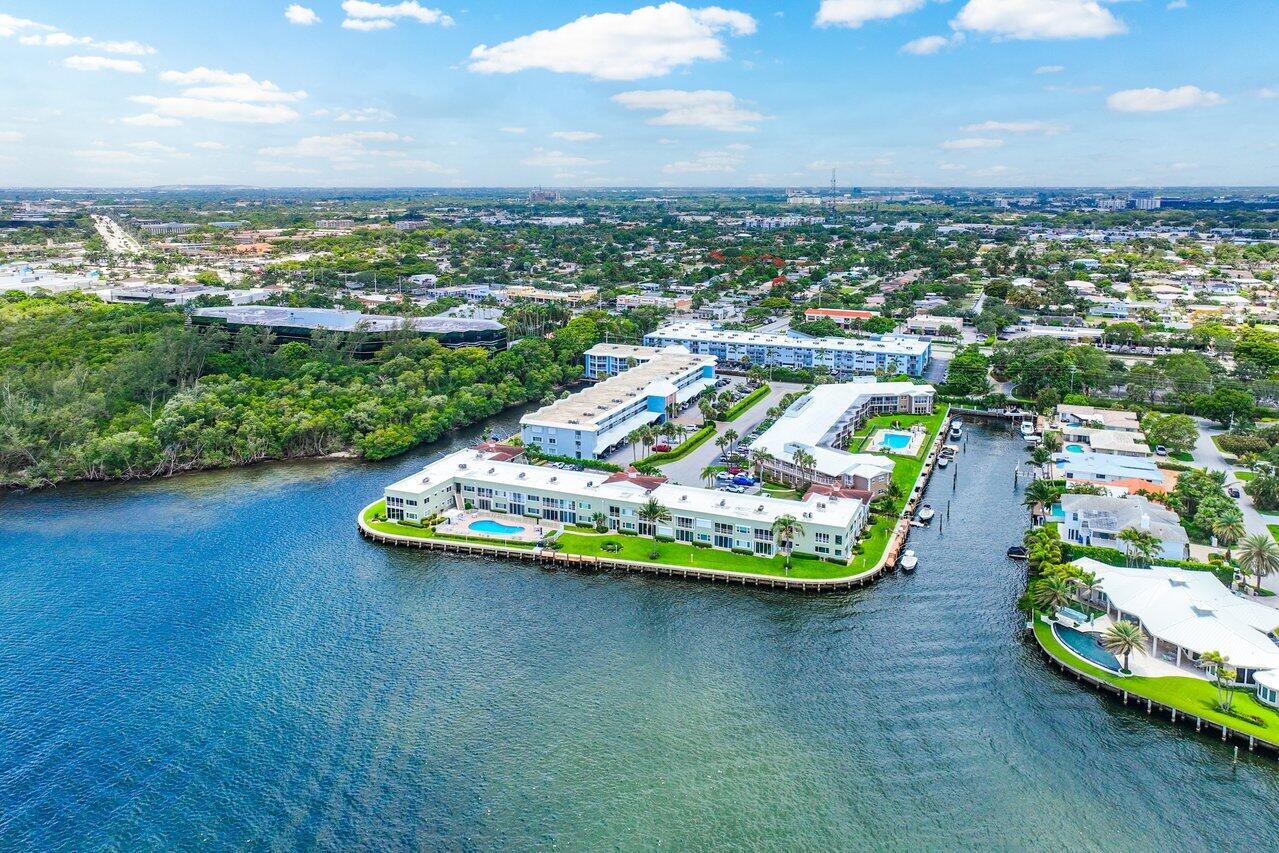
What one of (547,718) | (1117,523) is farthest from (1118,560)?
(547,718)

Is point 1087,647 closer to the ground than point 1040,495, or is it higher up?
A: closer to the ground

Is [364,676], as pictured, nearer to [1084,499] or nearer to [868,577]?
[868,577]

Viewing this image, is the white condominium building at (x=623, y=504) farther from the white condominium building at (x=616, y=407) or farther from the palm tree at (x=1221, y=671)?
the palm tree at (x=1221, y=671)

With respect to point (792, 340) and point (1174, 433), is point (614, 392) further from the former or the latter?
point (1174, 433)

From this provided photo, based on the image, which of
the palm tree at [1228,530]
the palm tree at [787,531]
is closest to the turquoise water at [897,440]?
the palm tree at [787,531]

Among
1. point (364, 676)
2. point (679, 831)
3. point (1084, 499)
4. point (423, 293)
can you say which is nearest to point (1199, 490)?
point (1084, 499)

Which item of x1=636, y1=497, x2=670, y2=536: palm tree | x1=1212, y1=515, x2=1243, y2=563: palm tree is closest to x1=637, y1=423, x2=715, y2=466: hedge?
x1=636, y1=497, x2=670, y2=536: palm tree
